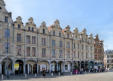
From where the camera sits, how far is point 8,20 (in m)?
40.0

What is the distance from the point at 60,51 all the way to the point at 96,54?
82.5ft

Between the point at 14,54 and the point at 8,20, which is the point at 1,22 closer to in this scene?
the point at 8,20

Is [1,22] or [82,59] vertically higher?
[1,22]

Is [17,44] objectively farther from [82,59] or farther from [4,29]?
[82,59]

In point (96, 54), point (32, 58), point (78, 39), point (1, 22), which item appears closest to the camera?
point (1, 22)

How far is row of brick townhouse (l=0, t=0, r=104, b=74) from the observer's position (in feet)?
129

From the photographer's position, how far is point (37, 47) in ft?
150

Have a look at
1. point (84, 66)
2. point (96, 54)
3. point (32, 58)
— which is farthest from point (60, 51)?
point (96, 54)

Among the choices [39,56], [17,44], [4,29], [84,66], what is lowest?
[84,66]

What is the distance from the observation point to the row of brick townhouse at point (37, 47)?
39.4 m

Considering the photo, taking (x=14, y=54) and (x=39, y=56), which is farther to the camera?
(x=39, y=56)

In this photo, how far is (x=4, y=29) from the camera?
3894cm

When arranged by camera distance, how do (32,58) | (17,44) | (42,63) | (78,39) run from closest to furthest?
(17,44) → (32,58) → (42,63) → (78,39)

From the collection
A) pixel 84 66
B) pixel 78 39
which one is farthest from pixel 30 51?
pixel 84 66
